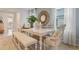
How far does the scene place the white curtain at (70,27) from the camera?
2115 mm

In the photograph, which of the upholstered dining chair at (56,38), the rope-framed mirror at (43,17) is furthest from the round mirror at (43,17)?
the upholstered dining chair at (56,38)

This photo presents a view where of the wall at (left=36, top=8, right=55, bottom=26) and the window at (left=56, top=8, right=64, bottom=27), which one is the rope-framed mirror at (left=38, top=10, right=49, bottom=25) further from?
the window at (left=56, top=8, right=64, bottom=27)

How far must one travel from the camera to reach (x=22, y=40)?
2123mm

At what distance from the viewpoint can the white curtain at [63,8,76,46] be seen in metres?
2.12

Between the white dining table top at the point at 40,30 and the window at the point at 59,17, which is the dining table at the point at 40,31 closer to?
the white dining table top at the point at 40,30

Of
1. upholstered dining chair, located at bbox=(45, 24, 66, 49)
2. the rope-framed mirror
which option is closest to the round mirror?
the rope-framed mirror

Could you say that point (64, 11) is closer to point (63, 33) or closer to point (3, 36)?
point (63, 33)

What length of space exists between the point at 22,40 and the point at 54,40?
1.83 feet

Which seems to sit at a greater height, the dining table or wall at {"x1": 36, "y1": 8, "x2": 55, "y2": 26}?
wall at {"x1": 36, "y1": 8, "x2": 55, "y2": 26}

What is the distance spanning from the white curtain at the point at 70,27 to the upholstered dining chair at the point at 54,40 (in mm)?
119

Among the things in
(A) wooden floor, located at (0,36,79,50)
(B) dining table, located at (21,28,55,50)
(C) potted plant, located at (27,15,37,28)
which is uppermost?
(C) potted plant, located at (27,15,37,28)

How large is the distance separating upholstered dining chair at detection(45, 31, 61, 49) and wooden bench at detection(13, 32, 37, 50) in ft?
0.74
